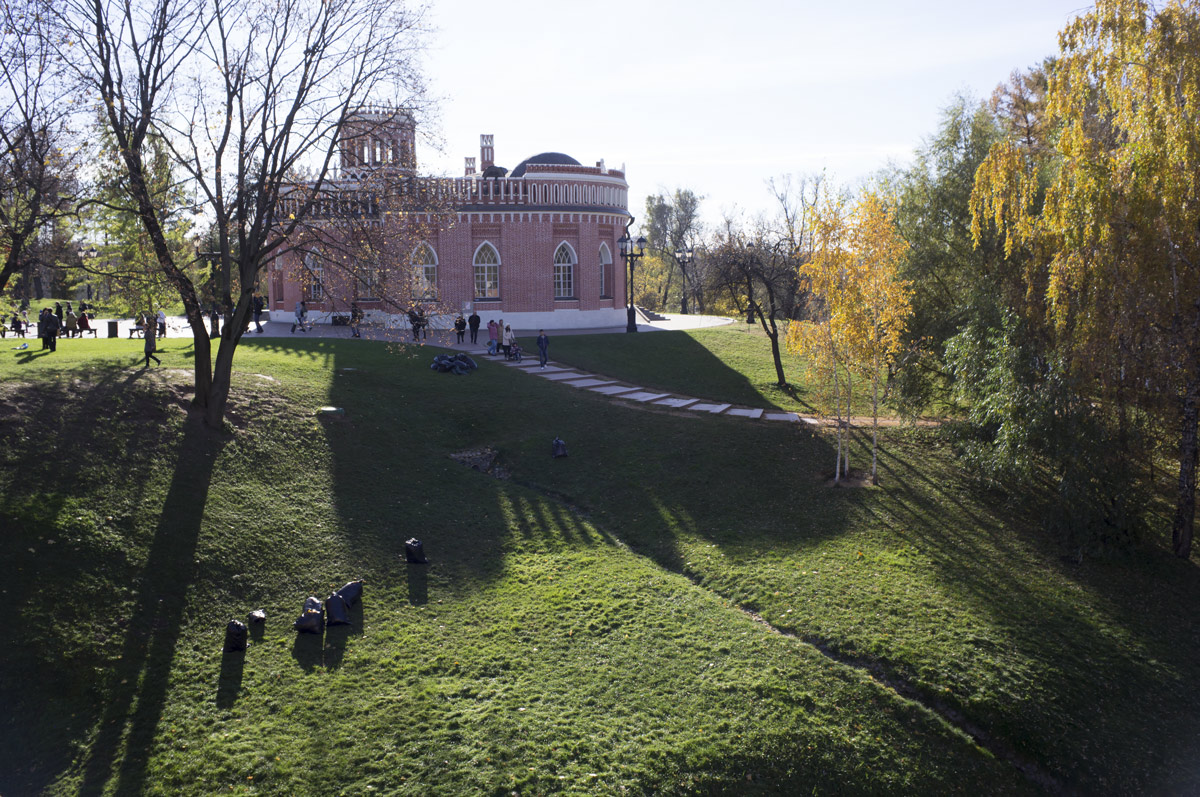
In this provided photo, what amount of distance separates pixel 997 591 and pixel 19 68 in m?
18.3

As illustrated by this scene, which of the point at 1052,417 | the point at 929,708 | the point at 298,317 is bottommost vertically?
the point at 929,708

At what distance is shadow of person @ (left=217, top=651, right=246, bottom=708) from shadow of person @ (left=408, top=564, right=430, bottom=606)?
2.50 m

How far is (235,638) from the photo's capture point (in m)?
8.98

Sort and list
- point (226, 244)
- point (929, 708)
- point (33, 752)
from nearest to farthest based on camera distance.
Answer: point (33, 752), point (929, 708), point (226, 244)

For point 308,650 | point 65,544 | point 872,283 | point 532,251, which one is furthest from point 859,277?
point 532,251

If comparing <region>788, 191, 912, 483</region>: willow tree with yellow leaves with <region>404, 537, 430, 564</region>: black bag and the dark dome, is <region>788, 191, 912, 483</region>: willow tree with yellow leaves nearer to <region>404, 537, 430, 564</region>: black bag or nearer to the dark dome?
<region>404, 537, 430, 564</region>: black bag

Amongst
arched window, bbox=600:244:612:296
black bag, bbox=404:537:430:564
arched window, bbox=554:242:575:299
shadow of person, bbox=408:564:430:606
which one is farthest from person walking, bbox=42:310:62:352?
arched window, bbox=600:244:612:296

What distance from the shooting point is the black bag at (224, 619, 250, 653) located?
353 inches

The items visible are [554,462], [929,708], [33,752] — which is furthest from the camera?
[554,462]

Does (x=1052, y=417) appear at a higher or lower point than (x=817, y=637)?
higher

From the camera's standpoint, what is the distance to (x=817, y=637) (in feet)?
33.0

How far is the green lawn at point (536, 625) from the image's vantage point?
757cm

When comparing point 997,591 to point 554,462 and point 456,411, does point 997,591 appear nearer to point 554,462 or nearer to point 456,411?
point 554,462

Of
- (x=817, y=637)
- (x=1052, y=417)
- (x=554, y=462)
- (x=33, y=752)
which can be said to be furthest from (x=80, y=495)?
(x=1052, y=417)
